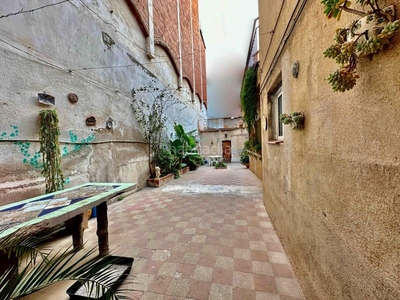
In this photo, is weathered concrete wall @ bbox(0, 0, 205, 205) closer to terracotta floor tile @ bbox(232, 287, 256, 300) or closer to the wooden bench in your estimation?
the wooden bench

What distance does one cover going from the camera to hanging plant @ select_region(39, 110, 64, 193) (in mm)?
2531

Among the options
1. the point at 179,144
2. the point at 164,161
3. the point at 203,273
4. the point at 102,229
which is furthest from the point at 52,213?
the point at 179,144

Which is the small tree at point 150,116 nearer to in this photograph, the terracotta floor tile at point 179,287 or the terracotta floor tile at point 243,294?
the terracotta floor tile at point 179,287

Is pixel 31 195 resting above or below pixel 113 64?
below

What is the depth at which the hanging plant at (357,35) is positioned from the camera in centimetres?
60

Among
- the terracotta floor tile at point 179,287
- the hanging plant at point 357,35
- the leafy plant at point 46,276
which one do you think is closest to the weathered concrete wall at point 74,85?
the leafy plant at point 46,276

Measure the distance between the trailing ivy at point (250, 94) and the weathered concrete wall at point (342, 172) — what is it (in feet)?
15.0

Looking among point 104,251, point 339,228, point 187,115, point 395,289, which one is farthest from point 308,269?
point 187,115

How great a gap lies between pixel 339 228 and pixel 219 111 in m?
18.9

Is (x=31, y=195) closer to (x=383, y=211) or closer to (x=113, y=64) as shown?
(x=113, y=64)

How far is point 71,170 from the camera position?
3.13m

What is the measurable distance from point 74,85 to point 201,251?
148 inches

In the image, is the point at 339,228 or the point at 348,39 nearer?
the point at 348,39

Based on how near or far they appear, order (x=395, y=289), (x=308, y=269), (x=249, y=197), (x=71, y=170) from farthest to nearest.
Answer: (x=249, y=197)
(x=71, y=170)
(x=308, y=269)
(x=395, y=289)
